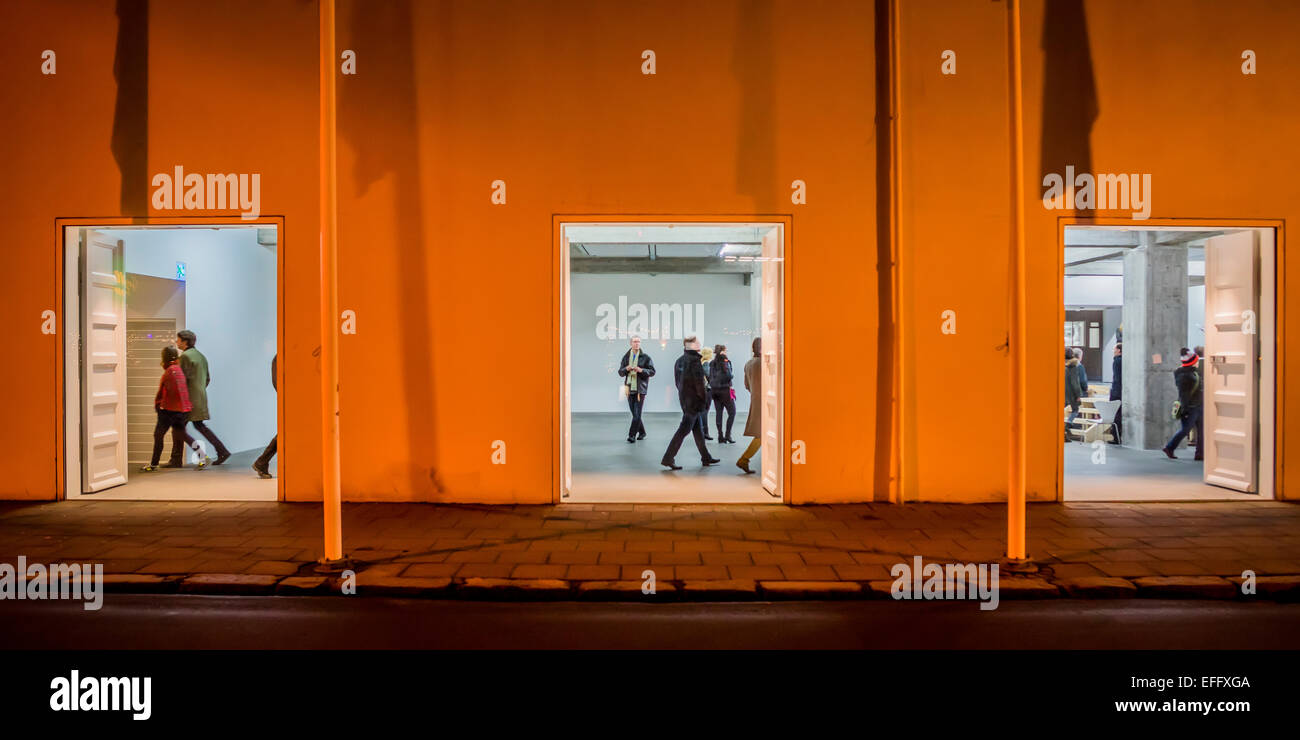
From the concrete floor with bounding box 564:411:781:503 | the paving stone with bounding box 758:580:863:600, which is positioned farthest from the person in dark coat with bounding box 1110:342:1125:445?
the paving stone with bounding box 758:580:863:600

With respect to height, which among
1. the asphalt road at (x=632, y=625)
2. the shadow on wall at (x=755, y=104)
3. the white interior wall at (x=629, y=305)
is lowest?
the asphalt road at (x=632, y=625)

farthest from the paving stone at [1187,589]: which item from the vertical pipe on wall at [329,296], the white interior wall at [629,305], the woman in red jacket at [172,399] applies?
the white interior wall at [629,305]

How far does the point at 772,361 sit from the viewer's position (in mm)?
8133

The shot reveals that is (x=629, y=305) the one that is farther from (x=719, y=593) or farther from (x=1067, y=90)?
(x=719, y=593)

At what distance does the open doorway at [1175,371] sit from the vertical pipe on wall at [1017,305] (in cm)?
265

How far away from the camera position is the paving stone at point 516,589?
189 inches

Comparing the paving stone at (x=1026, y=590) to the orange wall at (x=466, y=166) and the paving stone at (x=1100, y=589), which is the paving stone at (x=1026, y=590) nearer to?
the paving stone at (x=1100, y=589)

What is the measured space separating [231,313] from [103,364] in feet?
10.4

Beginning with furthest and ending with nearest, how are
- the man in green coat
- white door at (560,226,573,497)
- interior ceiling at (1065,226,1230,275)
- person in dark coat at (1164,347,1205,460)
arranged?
interior ceiling at (1065,226,1230,275), person in dark coat at (1164,347,1205,460), the man in green coat, white door at (560,226,573,497)

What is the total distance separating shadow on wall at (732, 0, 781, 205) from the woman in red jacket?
7.66m

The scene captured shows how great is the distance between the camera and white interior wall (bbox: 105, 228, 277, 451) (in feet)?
33.8

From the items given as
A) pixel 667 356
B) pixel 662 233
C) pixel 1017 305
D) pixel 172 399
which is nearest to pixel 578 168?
pixel 662 233

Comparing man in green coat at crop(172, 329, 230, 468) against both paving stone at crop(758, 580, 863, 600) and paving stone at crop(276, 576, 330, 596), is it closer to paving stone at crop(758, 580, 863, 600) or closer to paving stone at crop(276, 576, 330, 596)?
paving stone at crop(276, 576, 330, 596)

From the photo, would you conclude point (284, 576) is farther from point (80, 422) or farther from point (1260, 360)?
point (1260, 360)
